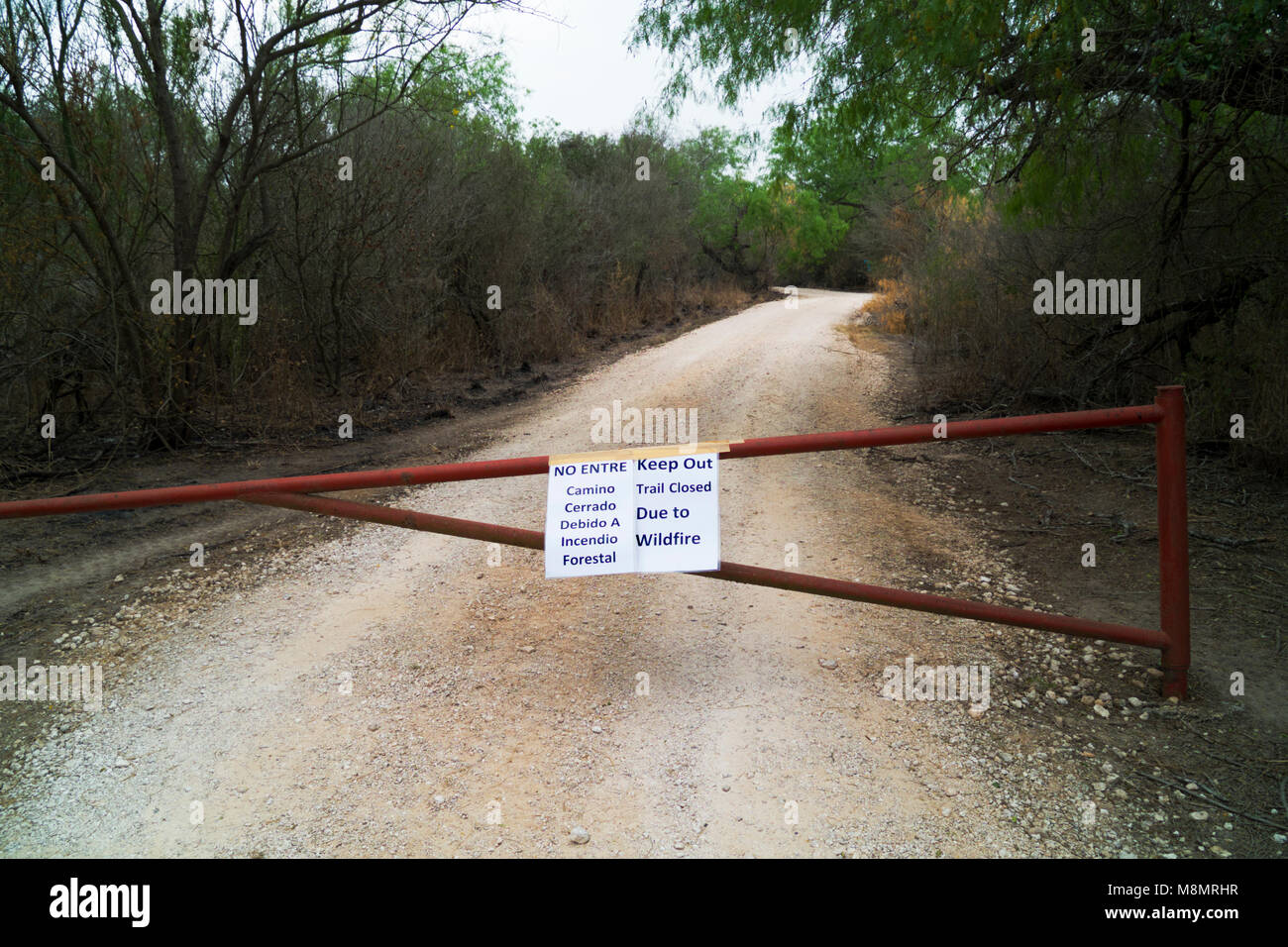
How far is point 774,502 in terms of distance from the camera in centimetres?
700

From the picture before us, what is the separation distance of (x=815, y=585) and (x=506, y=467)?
1.38 metres

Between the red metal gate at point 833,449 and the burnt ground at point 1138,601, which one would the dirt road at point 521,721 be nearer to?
the burnt ground at point 1138,601

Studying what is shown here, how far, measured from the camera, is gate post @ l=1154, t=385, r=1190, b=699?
11.2 feet

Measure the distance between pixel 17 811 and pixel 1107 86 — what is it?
24.7 feet

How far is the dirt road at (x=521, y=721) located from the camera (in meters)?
3.13

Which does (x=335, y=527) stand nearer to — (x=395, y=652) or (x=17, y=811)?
(x=395, y=652)

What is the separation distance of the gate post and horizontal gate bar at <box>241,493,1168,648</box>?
0.13 metres

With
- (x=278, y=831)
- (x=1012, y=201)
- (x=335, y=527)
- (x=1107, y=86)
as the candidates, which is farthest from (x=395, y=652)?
(x=1012, y=201)

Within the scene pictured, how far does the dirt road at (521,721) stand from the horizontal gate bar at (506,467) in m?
1.12

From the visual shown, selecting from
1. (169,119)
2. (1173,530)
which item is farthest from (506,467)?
(169,119)

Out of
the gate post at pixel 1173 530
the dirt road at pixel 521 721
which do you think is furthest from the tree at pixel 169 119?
the gate post at pixel 1173 530
